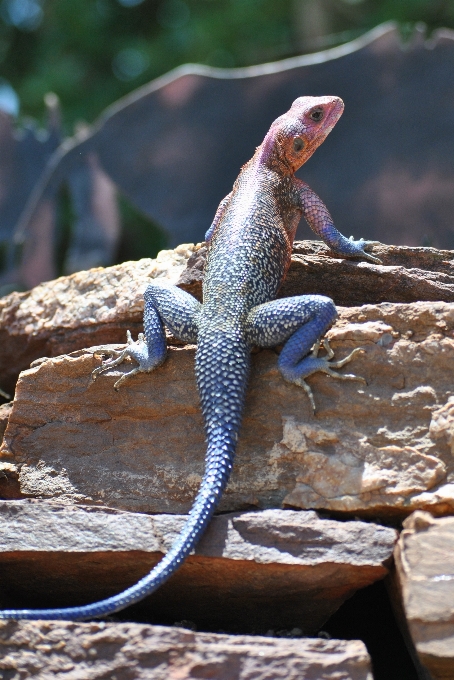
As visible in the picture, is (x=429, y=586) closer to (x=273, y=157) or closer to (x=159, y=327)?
(x=159, y=327)

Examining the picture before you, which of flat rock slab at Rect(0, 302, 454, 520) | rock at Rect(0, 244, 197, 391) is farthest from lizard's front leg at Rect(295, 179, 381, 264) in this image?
rock at Rect(0, 244, 197, 391)

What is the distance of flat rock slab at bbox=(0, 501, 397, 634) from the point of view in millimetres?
2881

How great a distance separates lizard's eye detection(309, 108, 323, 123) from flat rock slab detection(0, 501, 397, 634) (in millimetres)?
2211

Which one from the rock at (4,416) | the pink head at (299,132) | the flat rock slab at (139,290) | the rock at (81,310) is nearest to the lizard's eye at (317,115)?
the pink head at (299,132)

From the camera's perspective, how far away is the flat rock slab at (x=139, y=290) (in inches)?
146

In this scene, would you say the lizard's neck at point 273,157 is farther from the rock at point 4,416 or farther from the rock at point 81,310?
the rock at point 4,416

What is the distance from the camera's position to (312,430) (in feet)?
10.3

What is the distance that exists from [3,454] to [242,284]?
1364 millimetres

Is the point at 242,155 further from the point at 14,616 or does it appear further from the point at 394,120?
the point at 14,616

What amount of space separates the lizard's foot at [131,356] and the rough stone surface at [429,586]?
133 centimetres

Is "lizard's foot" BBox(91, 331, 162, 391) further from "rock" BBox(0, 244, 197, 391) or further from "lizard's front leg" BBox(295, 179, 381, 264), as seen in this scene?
"lizard's front leg" BBox(295, 179, 381, 264)

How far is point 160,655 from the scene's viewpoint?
2609mm

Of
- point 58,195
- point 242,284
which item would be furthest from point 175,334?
point 58,195

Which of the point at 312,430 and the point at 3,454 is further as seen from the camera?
the point at 3,454
